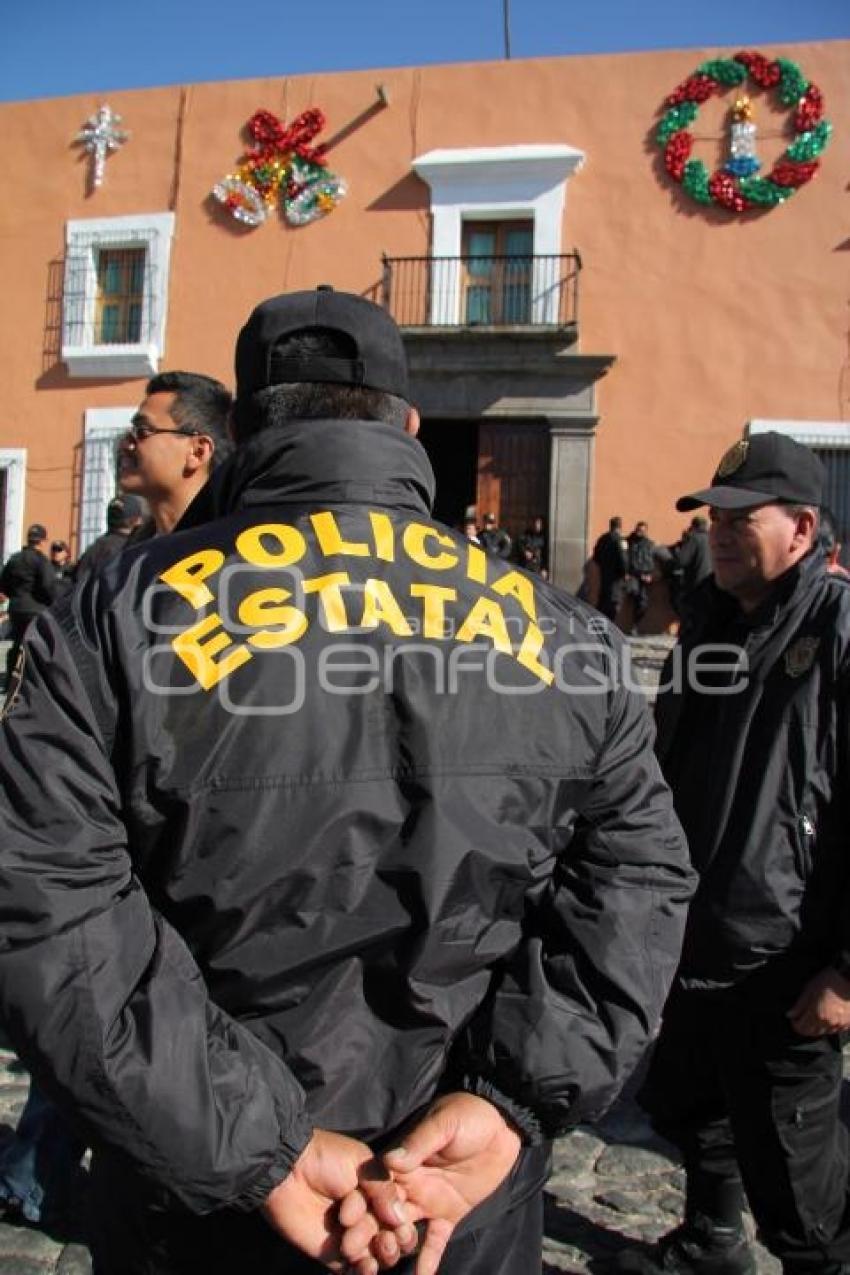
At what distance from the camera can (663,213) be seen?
13789 millimetres

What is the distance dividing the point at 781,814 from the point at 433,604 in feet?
4.10

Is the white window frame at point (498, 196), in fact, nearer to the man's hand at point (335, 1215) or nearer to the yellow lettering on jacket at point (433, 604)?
the yellow lettering on jacket at point (433, 604)

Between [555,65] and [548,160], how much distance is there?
1.43 metres

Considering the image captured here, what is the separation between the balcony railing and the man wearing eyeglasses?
37.4 feet

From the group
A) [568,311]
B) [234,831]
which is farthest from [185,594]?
[568,311]

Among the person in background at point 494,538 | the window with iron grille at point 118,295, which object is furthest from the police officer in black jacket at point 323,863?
the window with iron grille at point 118,295

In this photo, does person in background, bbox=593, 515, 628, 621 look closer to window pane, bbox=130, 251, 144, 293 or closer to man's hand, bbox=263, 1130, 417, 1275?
window pane, bbox=130, 251, 144, 293

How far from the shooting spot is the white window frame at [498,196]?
45.5 ft

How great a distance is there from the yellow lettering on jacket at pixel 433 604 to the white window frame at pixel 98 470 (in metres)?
14.6

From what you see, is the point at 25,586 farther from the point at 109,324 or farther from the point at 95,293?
the point at 95,293

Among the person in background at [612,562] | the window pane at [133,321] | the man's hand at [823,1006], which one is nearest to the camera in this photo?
the man's hand at [823,1006]

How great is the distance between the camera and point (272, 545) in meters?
1.33

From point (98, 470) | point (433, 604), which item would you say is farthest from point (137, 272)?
point (433, 604)

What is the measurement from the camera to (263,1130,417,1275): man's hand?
1.20 metres
